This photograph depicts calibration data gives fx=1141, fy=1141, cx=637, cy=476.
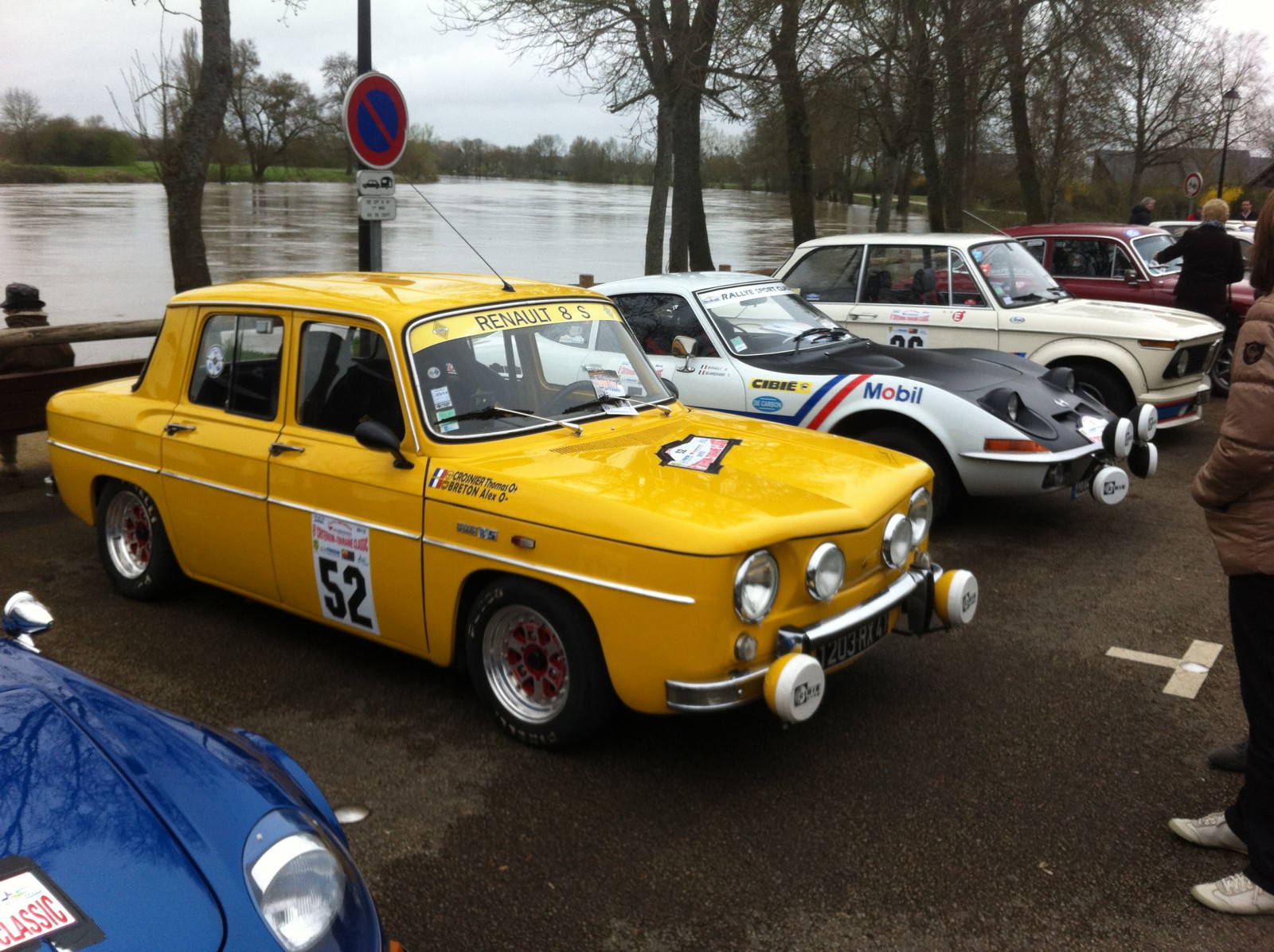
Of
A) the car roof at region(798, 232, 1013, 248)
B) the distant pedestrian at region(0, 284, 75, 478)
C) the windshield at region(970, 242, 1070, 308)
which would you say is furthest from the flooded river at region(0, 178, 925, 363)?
the windshield at region(970, 242, 1070, 308)

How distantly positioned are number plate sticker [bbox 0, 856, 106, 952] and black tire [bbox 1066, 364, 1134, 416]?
8.51m

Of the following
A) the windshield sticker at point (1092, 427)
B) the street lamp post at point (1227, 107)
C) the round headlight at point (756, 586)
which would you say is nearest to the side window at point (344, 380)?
the round headlight at point (756, 586)

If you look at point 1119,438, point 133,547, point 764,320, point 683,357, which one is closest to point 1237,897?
point 1119,438

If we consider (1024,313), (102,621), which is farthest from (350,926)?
(1024,313)

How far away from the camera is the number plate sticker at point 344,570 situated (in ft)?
14.9

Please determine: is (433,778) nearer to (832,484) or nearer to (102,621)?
(832,484)

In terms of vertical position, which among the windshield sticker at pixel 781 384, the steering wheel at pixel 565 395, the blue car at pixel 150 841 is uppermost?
the steering wheel at pixel 565 395

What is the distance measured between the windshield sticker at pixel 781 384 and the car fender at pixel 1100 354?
9.94 feet

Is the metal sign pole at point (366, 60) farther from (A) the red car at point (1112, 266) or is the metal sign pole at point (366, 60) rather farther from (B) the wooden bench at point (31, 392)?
(A) the red car at point (1112, 266)

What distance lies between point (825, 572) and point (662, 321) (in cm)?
389

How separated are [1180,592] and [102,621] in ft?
18.2

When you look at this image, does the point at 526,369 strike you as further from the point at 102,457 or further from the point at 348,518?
the point at 102,457

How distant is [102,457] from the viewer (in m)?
5.72

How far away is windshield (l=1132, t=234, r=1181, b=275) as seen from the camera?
12.2 meters
